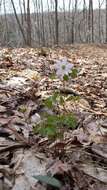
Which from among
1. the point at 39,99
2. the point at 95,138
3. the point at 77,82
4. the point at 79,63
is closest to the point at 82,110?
the point at 39,99

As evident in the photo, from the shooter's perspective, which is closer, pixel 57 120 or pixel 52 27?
pixel 57 120

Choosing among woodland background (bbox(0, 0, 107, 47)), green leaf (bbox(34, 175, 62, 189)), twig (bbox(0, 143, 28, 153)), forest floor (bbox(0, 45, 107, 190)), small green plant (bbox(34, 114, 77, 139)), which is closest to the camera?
green leaf (bbox(34, 175, 62, 189))

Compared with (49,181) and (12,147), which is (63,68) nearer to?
(12,147)

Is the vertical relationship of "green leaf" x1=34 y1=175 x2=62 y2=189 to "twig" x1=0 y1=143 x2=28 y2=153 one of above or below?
below

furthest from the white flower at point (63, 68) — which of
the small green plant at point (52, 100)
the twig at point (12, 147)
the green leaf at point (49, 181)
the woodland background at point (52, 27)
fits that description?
the woodland background at point (52, 27)

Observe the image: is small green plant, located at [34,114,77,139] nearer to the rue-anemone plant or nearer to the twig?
the rue-anemone plant

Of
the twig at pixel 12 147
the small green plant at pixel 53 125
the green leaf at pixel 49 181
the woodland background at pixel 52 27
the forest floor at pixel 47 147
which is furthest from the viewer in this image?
the woodland background at pixel 52 27

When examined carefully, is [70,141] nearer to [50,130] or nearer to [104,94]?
[50,130]

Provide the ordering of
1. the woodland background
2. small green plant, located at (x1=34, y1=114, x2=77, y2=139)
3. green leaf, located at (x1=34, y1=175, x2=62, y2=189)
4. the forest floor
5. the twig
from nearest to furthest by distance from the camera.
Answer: green leaf, located at (x1=34, y1=175, x2=62, y2=189), the forest floor, small green plant, located at (x1=34, y1=114, x2=77, y2=139), the twig, the woodland background

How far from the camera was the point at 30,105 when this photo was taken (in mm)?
3404

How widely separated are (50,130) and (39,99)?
143cm

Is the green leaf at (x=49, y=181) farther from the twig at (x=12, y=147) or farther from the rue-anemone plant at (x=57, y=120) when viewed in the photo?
the twig at (x=12, y=147)

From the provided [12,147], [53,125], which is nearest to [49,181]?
[53,125]

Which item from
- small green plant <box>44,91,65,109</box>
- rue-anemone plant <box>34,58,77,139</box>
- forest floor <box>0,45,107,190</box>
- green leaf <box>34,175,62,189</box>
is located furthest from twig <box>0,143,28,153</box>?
green leaf <box>34,175,62,189</box>
